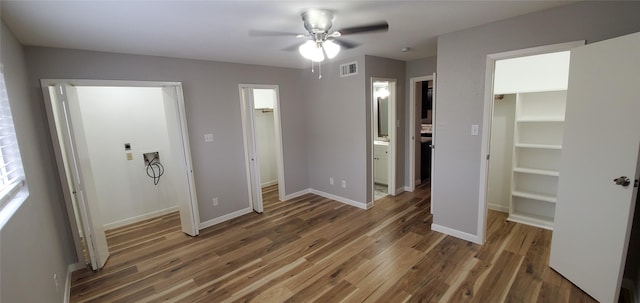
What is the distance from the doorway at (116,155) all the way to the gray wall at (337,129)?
211cm

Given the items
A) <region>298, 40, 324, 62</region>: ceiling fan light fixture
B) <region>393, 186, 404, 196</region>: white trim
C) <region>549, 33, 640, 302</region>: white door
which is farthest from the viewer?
<region>393, 186, 404, 196</region>: white trim

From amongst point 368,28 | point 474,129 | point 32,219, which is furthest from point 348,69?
point 32,219

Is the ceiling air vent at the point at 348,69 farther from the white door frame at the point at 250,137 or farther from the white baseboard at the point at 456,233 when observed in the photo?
the white baseboard at the point at 456,233

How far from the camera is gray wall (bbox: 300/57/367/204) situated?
3.92 m

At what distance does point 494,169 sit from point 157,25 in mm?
4329

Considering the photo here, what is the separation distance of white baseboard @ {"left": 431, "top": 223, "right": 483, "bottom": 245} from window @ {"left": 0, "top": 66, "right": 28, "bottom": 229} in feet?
12.1

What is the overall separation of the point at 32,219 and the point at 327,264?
2342 millimetres

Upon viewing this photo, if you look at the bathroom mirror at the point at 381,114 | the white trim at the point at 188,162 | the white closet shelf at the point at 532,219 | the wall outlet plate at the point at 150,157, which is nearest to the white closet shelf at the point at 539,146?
the white closet shelf at the point at 532,219

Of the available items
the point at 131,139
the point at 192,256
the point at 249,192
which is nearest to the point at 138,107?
the point at 131,139

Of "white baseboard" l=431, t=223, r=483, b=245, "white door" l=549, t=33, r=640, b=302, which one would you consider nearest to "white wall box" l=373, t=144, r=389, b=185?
"white baseboard" l=431, t=223, r=483, b=245

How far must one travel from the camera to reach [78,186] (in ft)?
8.71

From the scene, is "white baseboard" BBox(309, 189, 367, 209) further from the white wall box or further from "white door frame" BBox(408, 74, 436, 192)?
"white door frame" BBox(408, 74, 436, 192)

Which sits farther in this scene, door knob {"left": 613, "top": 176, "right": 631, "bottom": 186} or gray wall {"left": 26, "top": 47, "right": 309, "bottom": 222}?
gray wall {"left": 26, "top": 47, "right": 309, "bottom": 222}

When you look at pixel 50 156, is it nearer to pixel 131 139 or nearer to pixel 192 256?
pixel 131 139
